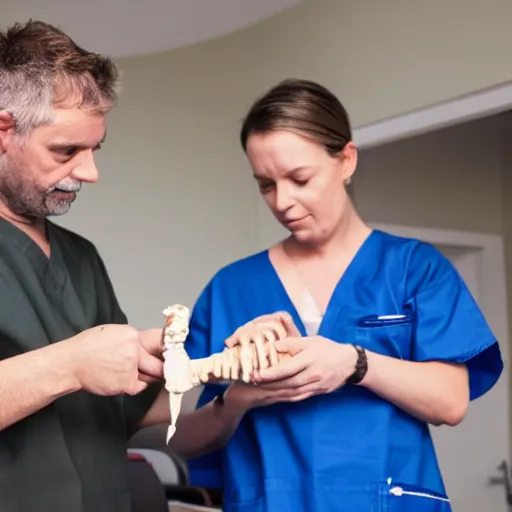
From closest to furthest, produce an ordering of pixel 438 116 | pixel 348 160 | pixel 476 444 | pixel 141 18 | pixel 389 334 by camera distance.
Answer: pixel 389 334 < pixel 348 160 < pixel 438 116 < pixel 141 18 < pixel 476 444

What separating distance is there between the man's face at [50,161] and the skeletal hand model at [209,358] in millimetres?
227

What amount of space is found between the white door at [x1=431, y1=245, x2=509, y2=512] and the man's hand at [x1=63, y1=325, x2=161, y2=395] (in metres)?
2.59

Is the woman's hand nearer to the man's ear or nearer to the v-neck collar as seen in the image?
the v-neck collar

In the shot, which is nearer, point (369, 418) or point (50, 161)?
point (50, 161)

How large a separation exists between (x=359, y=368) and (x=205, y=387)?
12.9 inches

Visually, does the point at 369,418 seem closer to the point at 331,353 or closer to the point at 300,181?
the point at 331,353

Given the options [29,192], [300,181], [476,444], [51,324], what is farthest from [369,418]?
[476,444]

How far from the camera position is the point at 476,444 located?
354 cm

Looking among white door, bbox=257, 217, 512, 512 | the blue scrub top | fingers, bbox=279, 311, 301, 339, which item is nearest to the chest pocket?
the blue scrub top

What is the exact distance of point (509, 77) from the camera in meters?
2.16

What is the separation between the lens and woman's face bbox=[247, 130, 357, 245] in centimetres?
130

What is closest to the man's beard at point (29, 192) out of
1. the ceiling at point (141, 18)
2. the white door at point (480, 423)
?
the ceiling at point (141, 18)

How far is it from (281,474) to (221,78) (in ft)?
6.84

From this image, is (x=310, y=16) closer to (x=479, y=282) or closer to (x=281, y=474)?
(x=479, y=282)
